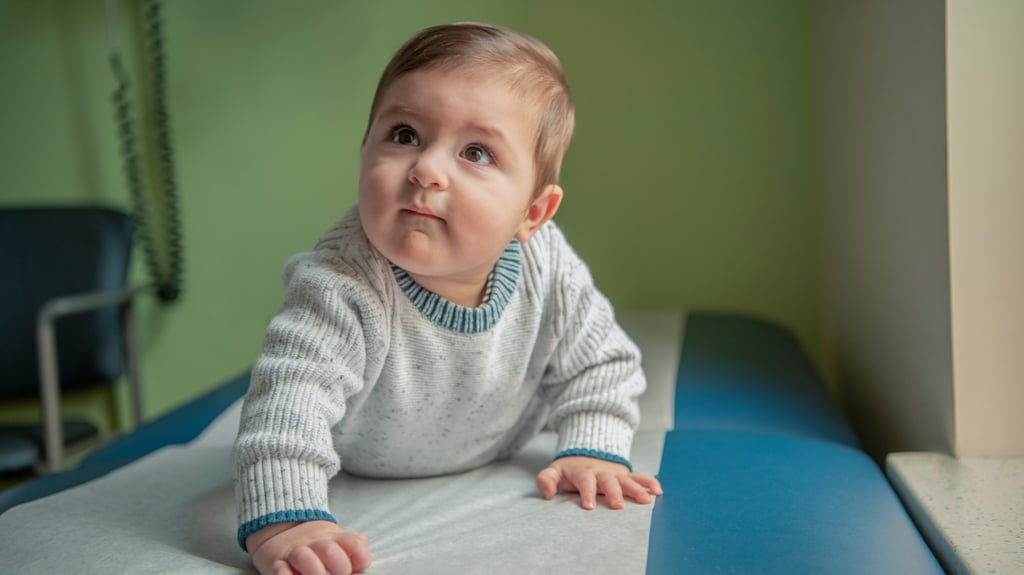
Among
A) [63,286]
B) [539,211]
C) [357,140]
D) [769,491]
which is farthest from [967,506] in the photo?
[63,286]

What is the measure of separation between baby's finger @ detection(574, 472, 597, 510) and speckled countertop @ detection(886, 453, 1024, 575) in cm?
32

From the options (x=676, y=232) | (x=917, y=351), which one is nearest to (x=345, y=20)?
(x=676, y=232)

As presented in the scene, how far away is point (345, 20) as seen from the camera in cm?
224

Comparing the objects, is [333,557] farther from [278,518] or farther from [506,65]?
[506,65]

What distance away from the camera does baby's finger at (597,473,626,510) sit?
3.18ft

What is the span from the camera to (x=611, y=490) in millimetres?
983

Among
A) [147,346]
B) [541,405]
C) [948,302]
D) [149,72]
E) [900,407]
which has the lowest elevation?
[147,346]

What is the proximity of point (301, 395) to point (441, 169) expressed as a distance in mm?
238

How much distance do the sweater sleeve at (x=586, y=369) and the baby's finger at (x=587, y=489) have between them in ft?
0.26

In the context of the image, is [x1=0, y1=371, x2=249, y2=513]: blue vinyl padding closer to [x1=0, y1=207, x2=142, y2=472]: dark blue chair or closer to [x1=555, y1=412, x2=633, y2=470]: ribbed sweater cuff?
[x1=555, y1=412, x2=633, y2=470]: ribbed sweater cuff

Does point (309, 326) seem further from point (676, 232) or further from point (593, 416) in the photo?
point (676, 232)

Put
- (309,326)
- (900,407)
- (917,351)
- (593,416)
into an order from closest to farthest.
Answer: (309,326)
(593,416)
(917,351)
(900,407)

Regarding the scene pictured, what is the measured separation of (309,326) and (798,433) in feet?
2.25

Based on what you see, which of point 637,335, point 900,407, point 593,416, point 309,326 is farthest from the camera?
point 637,335
